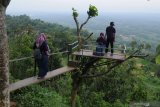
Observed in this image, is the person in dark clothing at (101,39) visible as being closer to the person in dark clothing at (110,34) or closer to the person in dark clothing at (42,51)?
the person in dark clothing at (110,34)

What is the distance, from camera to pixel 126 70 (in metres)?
29.1

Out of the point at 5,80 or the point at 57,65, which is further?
the point at 57,65

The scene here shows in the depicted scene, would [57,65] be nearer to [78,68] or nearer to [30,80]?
[78,68]

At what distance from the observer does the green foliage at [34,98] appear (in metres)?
12.1

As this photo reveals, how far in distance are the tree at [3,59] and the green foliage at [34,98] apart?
494 cm

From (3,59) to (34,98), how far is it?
556cm

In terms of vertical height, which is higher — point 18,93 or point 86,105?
point 18,93

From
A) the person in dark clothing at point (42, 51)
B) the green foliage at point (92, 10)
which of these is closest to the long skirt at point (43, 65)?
the person in dark clothing at point (42, 51)

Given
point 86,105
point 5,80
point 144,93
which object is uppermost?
point 5,80

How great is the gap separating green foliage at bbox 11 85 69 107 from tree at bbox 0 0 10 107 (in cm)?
494

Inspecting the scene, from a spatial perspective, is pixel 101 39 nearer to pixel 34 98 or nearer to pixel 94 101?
pixel 34 98

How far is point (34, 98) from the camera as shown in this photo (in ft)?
40.0

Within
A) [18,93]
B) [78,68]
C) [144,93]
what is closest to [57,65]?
[144,93]

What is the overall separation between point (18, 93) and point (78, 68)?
3073 mm
